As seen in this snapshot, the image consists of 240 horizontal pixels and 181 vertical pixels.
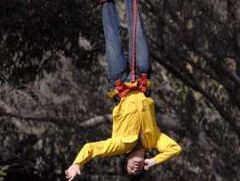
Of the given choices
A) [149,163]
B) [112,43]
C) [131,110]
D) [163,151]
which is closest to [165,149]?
[163,151]

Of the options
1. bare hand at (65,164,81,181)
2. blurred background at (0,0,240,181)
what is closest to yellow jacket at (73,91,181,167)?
bare hand at (65,164,81,181)

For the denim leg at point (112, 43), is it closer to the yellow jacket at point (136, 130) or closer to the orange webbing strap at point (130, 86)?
the orange webbing strap at point (130, 86)

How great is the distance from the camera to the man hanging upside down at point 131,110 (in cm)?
464

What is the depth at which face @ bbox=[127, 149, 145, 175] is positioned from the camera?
4621 millimetres

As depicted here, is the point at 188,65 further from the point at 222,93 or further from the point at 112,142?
the point at 112,142

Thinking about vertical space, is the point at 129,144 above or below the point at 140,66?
below

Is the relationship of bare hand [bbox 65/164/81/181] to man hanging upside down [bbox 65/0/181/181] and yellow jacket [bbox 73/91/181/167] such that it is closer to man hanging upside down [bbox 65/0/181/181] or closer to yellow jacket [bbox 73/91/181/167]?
man hanging upside down [bbox 65/0/181/181]

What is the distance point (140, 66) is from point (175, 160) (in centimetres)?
545

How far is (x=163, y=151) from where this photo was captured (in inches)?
185

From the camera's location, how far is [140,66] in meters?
4.88

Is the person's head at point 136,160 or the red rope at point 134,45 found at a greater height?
the red rope at point 134,45

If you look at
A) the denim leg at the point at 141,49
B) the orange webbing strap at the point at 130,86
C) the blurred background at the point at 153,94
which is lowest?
the blurred background at the point at 153,94

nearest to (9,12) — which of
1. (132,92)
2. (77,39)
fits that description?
(77,39)

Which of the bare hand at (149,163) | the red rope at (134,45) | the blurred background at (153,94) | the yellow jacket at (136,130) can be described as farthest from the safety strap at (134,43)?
the blurred background at (153,94)
